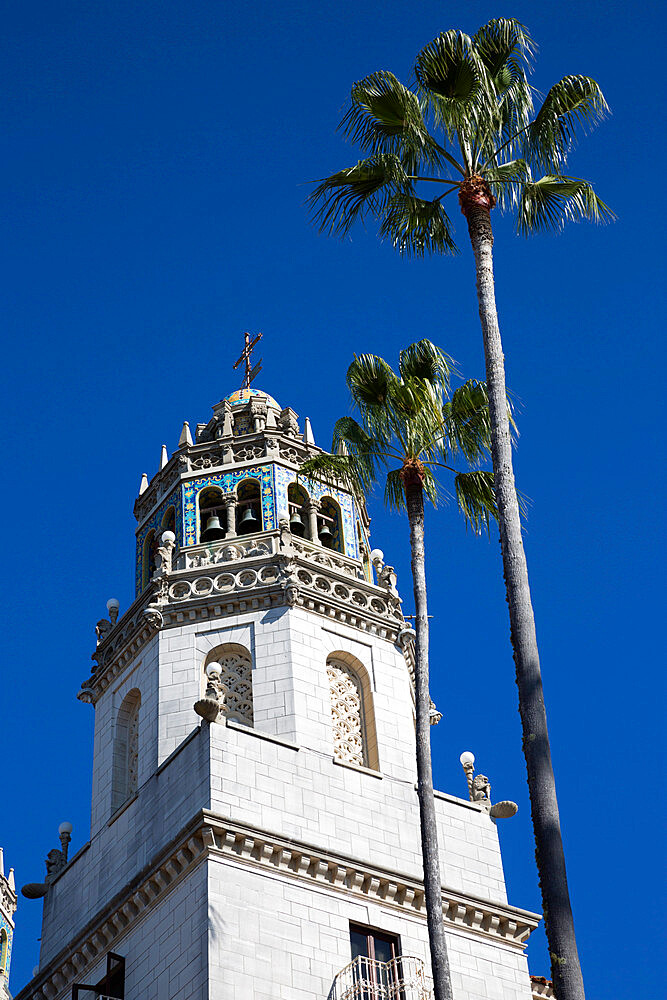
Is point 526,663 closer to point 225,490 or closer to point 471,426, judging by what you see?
point 471,426

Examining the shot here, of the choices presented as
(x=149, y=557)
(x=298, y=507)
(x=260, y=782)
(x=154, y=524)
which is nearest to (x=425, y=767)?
(x=260, y=782)

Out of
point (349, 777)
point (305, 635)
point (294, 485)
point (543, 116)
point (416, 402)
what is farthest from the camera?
point (294, 485)

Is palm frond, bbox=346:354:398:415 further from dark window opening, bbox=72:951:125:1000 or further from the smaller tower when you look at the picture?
the smaller tower

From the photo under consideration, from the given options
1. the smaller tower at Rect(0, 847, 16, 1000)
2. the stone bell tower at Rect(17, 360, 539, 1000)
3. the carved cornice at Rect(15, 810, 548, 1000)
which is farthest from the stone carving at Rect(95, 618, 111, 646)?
the smaller tower at Rect(0, 847, 16, 1000)

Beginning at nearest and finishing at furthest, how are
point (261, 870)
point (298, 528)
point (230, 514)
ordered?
1. point (261, 870)
2. point (230, 514)
3. point (298, 528)

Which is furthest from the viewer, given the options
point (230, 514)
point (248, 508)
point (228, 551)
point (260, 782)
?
point (248, 508)

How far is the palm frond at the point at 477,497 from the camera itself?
29469 millimetres

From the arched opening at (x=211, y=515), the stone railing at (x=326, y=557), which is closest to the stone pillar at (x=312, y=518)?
the stone railing at (x=326, y=557)

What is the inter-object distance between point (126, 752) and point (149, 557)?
5.18 metres

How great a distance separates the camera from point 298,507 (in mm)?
37062

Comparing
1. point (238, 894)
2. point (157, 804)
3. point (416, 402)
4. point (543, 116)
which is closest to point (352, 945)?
point (238, 894)

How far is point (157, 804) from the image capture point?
3070 centimetres

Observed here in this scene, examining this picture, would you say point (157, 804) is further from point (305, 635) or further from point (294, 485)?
point (294, 485)

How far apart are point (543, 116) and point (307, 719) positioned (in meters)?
12.9
